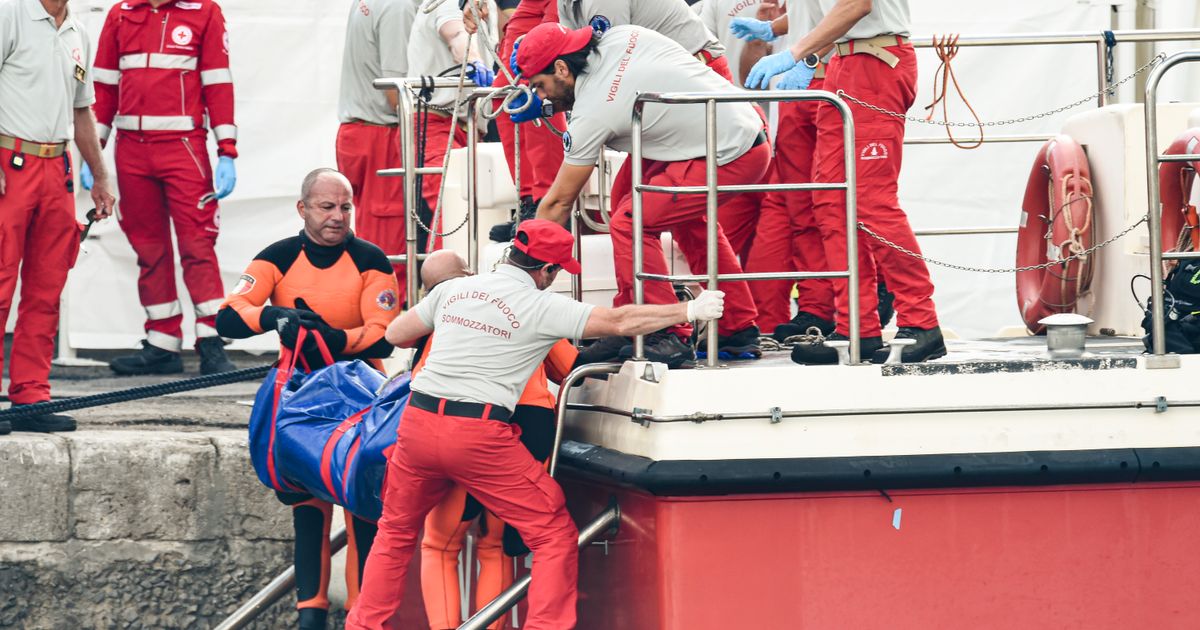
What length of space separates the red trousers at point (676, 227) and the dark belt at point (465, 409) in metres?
0.60

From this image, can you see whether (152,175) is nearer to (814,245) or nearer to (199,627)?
(199,627)

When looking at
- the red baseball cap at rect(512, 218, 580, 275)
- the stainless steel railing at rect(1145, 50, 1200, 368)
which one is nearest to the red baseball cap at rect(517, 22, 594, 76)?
the red baseball cap at rect(512, 218, 580, 275)

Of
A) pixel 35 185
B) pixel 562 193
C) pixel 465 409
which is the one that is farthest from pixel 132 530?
pixel 562 193

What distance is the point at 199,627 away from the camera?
691cm

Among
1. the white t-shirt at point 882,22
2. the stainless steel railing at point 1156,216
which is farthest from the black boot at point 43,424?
the stainless steel railing at point 1156,216

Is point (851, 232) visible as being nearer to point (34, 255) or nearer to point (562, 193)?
point (562, 193)

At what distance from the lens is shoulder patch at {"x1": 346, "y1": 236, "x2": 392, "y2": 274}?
634cm

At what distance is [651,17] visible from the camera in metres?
6.27

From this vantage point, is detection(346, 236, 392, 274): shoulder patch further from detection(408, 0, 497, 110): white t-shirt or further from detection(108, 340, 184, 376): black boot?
detection(108, 340, 184, 376): black boot

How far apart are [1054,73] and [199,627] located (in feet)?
15.7

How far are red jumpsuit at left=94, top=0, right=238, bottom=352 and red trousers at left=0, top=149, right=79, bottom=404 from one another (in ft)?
3.63

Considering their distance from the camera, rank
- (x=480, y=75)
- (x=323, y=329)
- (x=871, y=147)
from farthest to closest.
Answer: (x=480, y=75), (x=323, y=329), (x=871, y=147)

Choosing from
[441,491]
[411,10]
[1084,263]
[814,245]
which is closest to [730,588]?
[441,491]

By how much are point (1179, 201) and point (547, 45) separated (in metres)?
2.25
